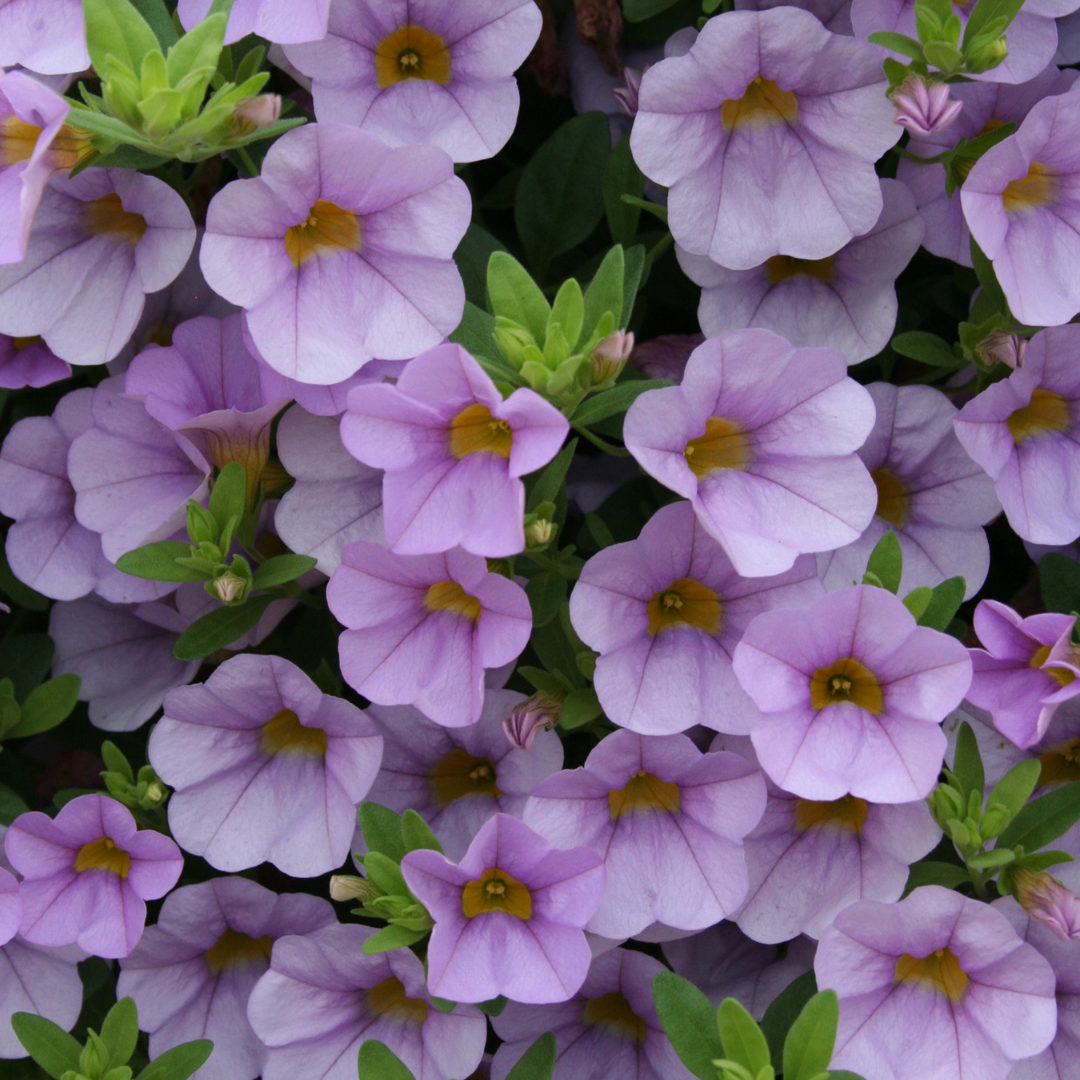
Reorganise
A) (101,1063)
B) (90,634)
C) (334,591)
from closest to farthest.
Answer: (334,591) → (101,1063) → (90,634)

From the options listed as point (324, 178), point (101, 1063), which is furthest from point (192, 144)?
point (101, 1063)

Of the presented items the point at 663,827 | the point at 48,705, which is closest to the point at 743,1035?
the point at 663,827

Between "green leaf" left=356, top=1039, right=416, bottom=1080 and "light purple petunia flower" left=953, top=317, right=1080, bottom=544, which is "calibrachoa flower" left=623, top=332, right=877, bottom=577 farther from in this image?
"green leaf" left=356, top=1039, right=416, bottom=1080

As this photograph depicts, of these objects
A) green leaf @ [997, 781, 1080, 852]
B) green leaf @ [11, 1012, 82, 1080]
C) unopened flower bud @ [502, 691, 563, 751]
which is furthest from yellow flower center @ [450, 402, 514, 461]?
green leaf @ [11, 1012, 82, 1080]

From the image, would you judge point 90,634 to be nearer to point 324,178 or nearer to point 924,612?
point 324,178

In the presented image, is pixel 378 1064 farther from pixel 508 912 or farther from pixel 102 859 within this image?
pixel 102 859

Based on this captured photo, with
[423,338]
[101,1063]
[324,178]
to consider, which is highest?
[324,178]

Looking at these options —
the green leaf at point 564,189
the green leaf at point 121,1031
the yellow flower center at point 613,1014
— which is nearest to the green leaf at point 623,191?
the green leaf at point 564,189
